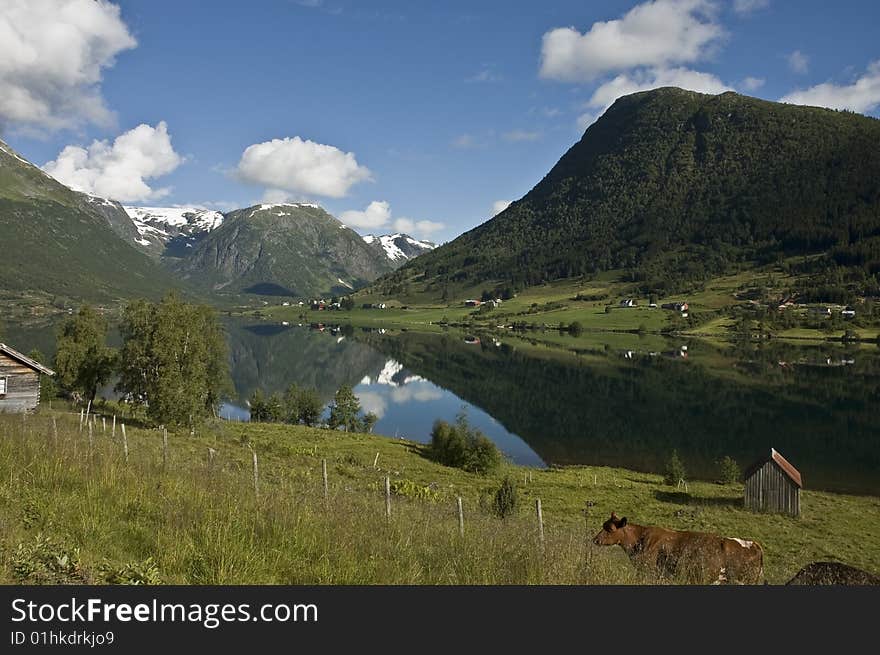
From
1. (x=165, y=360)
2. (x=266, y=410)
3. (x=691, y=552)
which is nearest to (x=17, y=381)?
(x=165, y=360)

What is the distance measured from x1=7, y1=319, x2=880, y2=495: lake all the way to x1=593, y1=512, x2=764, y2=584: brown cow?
49168 millimetres

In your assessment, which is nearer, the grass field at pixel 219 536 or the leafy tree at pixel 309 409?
the grass field at pixel 219 536

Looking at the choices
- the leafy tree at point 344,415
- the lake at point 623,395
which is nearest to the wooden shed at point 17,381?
the leafy tree at point 344,415

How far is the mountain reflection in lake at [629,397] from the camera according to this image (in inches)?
2699

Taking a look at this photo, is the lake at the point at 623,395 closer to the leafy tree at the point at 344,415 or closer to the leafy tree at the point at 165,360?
the leafy tree at the point at 344,415

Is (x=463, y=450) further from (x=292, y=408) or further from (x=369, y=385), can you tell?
(x=369, y=385)

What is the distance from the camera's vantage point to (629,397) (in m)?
103

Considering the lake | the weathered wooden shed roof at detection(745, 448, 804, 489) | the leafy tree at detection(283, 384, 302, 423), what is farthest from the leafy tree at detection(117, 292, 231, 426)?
the weathered wooden shed roof at detection(745, 448, 804, 489)

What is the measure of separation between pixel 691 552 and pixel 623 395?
9717cm

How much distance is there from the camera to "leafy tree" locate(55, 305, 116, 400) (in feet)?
173

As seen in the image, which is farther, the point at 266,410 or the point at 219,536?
the point at 266,410

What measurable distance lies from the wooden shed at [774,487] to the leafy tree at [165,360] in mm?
39307
